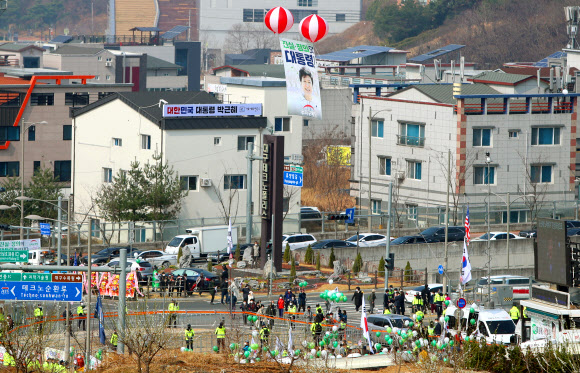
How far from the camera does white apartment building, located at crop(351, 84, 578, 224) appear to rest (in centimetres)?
6956

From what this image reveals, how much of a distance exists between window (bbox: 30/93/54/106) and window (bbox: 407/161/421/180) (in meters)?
27.6

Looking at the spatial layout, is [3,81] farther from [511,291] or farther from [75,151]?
[511,291]

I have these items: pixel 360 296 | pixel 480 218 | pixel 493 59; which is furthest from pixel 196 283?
pixel 493 59

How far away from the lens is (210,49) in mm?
183250

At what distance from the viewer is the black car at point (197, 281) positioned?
48562 millimetres

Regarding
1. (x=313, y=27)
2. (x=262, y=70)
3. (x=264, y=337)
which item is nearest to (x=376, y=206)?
Answer: (x=313, y=27)

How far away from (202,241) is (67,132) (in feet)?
86.1

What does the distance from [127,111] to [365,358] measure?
39.8m

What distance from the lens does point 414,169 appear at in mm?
72000

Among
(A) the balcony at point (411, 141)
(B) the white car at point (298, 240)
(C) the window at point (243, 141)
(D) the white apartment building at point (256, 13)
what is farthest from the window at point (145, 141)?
(D) the white apartment building at point (256, 13)

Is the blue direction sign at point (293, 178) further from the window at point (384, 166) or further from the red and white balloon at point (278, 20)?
the window at point (384, 166)

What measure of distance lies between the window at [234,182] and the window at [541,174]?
19706 mm

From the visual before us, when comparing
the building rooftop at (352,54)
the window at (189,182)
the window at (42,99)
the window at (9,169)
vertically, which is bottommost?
the window at (189,182)

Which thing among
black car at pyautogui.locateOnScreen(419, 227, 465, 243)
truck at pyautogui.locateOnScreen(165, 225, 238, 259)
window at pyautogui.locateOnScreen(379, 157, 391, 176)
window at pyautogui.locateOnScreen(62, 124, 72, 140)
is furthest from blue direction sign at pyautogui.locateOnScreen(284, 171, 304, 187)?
window at pyautogui.locateOnScreen(62, 124, 72, 140)
